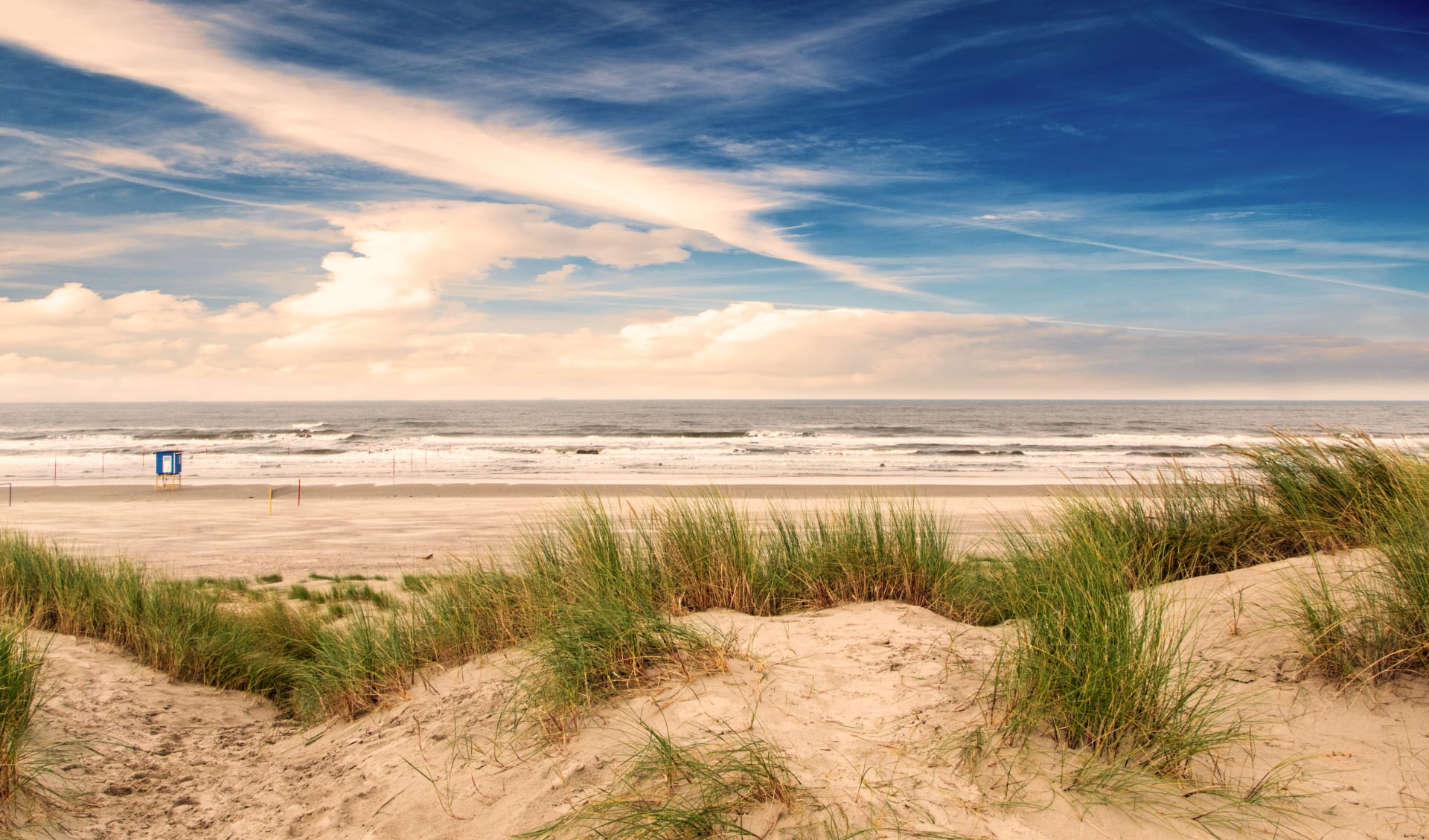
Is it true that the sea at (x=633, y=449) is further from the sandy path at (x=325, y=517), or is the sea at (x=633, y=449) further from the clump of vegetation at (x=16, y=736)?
the clump of vegetation at (x=16, y=736)

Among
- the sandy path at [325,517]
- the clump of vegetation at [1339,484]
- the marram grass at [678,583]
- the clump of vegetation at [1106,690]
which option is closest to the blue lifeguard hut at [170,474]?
the sandy path at [325,517]

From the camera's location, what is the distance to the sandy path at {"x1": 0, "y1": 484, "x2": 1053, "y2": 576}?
14188 mm

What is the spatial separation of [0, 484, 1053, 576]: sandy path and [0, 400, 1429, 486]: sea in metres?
2.89

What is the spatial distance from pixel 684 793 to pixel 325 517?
19865 mm

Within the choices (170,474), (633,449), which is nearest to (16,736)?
(170,474)

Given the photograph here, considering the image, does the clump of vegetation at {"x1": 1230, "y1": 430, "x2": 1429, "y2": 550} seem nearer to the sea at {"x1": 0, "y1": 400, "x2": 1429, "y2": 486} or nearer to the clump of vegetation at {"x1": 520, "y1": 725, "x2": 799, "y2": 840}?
the sea at {"x1": 0, "y1": 400, "x2": 1429, "y2": 486}

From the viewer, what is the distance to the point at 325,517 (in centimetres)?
2033

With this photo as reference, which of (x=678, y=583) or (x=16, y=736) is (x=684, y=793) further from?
(x=16, y=736)

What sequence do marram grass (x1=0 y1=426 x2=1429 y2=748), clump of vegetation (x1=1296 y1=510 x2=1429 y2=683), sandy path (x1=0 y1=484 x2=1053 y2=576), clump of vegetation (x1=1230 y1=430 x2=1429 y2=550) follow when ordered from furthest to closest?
sandy path (x1=0 y1=484 x2=1053 y2=576) → clump of vegetation (x1=1230 y1=430 x2=1429 y2=550) → marram grass (x1=0 y1=426 x2=1429 y2=748) → clump of vegetation (x1=1296 y1=510 x2=1429 y2=683)

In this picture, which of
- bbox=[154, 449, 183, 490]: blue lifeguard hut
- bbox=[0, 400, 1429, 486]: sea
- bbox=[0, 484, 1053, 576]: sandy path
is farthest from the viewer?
bbox=[0, 400, 1429, 486]: sea

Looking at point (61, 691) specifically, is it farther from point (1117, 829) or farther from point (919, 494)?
point (919, 494)

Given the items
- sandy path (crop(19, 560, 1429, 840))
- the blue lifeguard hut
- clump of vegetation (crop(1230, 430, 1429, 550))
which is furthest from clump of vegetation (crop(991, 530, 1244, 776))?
the blue lifeguard hut

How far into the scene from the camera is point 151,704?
5.56m

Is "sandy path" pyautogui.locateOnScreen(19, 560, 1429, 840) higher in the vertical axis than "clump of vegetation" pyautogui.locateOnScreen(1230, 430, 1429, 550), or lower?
lower
